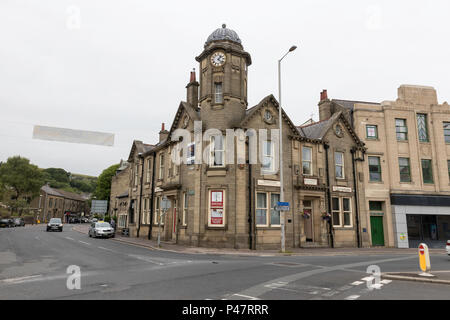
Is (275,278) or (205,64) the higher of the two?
(205,64)

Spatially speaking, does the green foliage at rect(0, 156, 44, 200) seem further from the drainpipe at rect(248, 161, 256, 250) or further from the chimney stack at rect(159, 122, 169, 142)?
the drainpipe at rect(248, 161, 256, 250)

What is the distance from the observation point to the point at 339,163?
25594mm

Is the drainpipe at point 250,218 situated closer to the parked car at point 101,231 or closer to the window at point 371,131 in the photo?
the window at point 371,131

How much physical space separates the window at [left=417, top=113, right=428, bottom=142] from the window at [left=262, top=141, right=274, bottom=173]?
14541mm

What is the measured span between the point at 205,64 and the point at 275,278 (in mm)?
18396

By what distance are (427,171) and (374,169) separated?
15.7 ft

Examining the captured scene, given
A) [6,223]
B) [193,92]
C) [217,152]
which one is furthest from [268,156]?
[6,223]

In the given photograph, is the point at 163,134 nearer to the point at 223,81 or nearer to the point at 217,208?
the point at 223,81

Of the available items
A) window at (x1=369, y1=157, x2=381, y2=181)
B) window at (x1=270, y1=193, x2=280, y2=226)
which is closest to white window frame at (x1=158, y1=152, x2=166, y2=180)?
window at (x1=270, y1=193, x2=280, y2=226)

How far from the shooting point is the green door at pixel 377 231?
25184 millimetres

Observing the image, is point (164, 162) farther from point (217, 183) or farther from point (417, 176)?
point (417, 176)

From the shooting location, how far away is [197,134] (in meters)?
22.3

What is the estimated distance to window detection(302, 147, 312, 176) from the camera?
2401 cm
